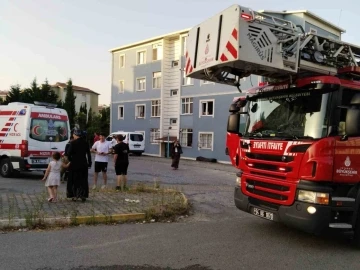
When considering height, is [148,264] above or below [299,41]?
below

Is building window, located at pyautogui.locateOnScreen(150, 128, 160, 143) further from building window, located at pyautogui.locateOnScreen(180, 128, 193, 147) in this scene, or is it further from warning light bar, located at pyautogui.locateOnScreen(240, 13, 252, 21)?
warning light bar, located at pyautogui.locateOnScreen(240, 13, 252, 21)

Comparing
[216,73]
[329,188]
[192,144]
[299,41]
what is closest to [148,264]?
[329,188]

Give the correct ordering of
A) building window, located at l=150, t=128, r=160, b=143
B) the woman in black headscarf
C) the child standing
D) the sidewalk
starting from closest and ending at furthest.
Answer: the sidewalk
the child standing
the woman in black headscarf
building window, located at l=150, t=128, r=160, b=143

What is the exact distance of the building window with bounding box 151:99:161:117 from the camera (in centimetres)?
3706

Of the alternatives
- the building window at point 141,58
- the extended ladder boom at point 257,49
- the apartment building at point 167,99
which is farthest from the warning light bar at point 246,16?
the building window at point 141,58

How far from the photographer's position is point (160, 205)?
866 centimetres

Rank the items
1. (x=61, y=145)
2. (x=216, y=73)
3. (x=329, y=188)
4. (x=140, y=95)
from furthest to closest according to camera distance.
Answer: (x=140, y=95)
(x=61, y=145)
(x=216, y=73)
(x=329, y=188)

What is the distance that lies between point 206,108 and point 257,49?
2654 centimetres

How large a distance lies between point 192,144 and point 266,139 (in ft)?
87.9

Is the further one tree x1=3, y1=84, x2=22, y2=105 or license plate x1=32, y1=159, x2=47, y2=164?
tree x1=3, y1=84, x2=22, y2=105

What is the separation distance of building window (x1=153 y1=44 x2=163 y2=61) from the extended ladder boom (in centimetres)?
3094

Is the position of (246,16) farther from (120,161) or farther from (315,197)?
(120,161)

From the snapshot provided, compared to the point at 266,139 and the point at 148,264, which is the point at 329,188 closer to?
the point at 266,139

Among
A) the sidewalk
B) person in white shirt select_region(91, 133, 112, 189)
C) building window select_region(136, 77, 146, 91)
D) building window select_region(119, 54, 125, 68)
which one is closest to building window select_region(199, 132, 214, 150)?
building window select_region(136, 77, 146, 91)
